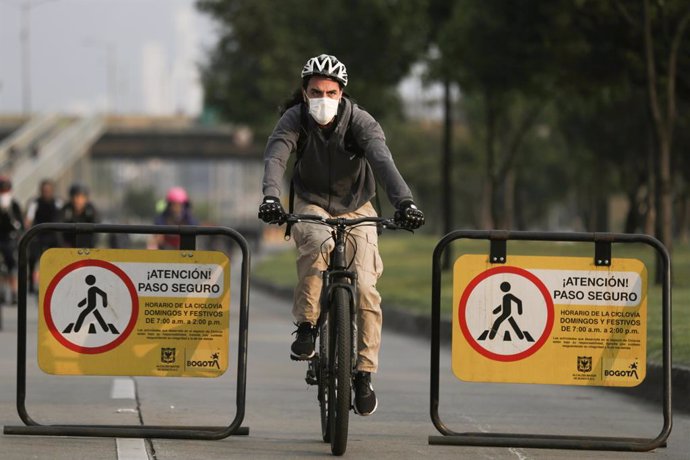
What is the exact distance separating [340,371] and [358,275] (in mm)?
693

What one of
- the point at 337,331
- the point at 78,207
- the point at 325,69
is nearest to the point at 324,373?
the point at 337,331

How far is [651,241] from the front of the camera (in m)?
8.74

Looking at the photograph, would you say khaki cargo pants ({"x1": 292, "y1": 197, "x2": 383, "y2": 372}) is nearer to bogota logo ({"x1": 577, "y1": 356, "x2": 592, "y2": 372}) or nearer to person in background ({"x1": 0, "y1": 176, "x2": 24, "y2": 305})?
bogota logo ({"x1": 577, "y1": 356, "x2": 592, "y2": 372})

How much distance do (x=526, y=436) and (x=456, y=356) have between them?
0.53 m

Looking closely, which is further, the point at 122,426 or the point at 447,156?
the point at 447,156

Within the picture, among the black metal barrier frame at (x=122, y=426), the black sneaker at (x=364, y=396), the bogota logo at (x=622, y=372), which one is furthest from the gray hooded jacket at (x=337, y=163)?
the bogota logo at (x=622, y=372)

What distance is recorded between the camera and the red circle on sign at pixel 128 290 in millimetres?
8812

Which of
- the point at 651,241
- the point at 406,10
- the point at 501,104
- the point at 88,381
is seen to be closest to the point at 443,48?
the point at 406,10

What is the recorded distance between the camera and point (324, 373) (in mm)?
8531

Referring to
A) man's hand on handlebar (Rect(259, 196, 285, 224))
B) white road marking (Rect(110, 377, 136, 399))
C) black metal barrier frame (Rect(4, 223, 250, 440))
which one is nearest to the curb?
white road marking (Rect(110, 377, 136, 399))

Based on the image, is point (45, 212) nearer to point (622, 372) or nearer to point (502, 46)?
point (502, 46)

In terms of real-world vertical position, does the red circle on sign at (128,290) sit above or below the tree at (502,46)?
below

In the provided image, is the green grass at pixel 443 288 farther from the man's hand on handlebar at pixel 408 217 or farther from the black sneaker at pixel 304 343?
the man's hand on handlebar at pixel 408 217

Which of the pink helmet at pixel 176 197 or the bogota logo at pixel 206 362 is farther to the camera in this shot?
the pink helmet at pixel 176 197
